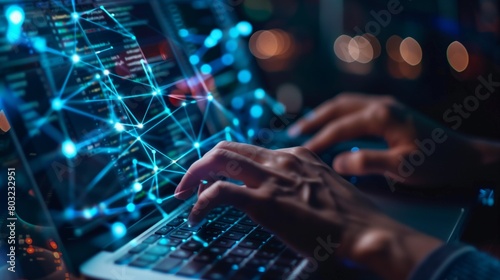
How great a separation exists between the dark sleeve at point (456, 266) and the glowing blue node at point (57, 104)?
2.00 ft

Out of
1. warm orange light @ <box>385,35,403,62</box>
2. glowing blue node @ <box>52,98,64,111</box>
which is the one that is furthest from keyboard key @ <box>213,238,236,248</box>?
warm orange light @ <box>385,35,403,62</box>

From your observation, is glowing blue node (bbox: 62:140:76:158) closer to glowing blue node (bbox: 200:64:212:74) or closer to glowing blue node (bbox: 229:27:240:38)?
glowing blue node (bbox: 200:64:212:74)

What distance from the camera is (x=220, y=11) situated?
131cm

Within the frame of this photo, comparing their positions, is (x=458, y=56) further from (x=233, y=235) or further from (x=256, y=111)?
(x=233, y=235)

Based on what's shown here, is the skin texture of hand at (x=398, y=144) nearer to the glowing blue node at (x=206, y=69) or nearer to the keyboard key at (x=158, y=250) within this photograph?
the glowing blue node at (x=206, y=69)

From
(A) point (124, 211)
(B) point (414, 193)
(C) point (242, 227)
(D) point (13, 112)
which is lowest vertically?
(B) point (414, 193)

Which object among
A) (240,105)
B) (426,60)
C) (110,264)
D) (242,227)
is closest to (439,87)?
(426,60)

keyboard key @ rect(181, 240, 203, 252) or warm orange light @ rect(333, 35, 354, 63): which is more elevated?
warm orange light @ rect(333, 35, 354, 63)

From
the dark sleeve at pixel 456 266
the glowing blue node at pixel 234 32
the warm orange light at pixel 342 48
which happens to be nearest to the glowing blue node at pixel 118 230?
the dark sleeve at pixel 456 266

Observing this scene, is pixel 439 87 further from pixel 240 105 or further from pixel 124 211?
pixel 124 211

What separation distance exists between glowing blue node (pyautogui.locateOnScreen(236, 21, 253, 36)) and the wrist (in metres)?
0.80

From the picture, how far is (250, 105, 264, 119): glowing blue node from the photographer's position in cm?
132

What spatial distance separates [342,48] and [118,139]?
1052 mm

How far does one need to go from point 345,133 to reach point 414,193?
24 cm
